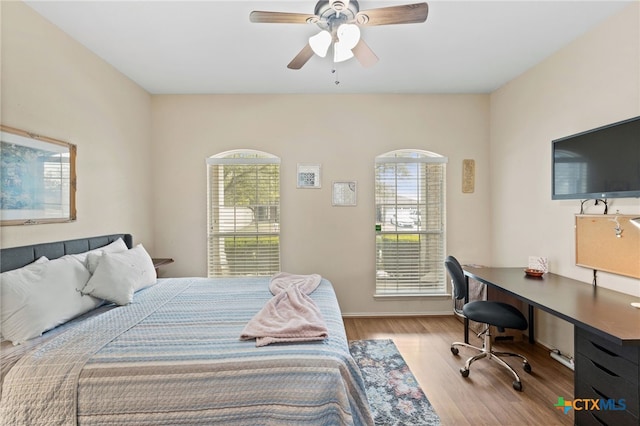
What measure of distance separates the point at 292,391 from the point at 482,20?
9.62 ft

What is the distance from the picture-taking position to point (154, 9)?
2154 mm

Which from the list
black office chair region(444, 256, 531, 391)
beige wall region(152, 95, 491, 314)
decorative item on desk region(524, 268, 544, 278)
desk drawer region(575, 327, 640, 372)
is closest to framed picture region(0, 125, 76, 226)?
beige wall region(152, 95, 491, 314)

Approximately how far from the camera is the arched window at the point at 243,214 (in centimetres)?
375

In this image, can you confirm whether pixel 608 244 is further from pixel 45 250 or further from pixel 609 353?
pixel 45 250

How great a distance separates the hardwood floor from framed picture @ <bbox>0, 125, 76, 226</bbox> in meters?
3.00

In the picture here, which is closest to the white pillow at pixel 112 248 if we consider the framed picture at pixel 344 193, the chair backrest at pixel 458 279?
the framed picture at pixel 344 193

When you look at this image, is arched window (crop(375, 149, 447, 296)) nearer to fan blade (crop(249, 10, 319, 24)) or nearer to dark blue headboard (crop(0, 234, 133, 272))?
fan blade (crop(249, 10, 319, 24))

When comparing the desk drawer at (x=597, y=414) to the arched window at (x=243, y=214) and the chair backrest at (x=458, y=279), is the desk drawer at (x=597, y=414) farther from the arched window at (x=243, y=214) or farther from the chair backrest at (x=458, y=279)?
the arched window at (x=243, y=214)

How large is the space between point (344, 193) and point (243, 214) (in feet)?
4.45

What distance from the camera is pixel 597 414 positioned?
1.65 metres

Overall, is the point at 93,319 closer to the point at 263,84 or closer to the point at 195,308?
the point at 195,308

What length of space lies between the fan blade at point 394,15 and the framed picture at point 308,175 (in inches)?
79.6

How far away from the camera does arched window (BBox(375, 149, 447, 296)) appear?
150 inches

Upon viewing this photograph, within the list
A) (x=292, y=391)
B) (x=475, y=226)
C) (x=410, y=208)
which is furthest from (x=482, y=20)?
(x=292, y=391)
